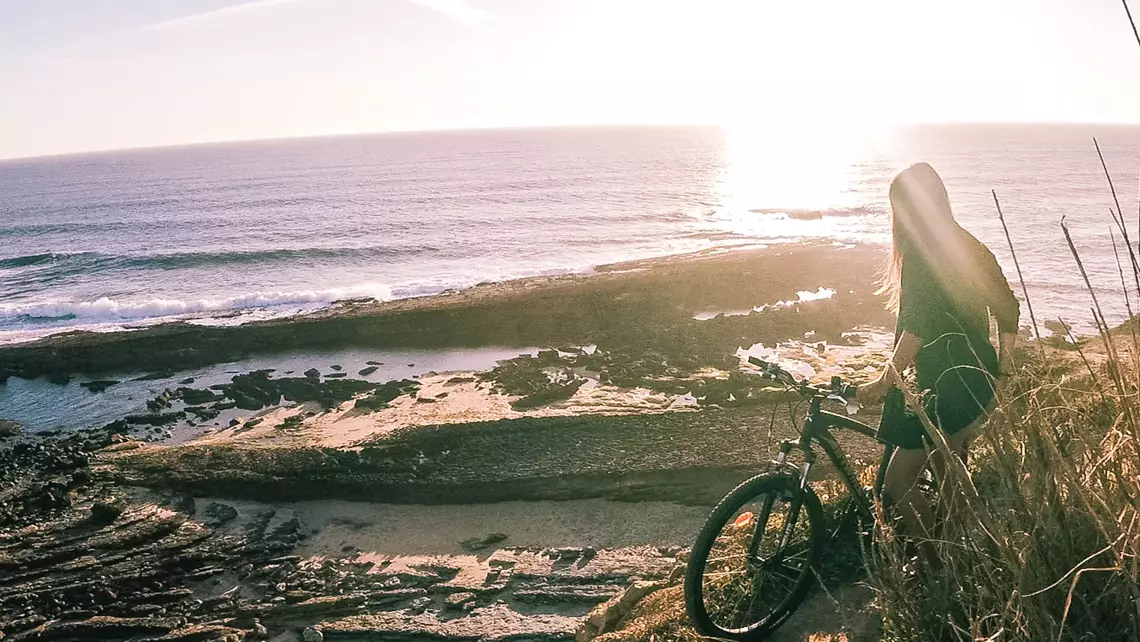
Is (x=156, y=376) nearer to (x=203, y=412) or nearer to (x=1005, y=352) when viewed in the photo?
(x=203, y=412)

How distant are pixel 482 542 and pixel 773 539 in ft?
16.0

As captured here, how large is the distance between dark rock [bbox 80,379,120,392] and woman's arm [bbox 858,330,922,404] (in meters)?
18.0

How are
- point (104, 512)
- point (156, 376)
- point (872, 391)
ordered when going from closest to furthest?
point (872, 391), point (104, 512), point (156, 376)

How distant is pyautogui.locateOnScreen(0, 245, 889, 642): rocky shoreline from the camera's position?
761 cm

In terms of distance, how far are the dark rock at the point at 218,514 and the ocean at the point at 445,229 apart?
48.6 ft

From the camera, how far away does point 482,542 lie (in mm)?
8648

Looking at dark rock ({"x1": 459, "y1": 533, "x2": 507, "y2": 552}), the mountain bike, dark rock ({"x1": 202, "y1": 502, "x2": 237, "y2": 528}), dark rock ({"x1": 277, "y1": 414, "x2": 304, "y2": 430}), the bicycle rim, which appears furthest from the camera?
dark rock ({"x1": 277, "y1": 414, "x2": 304, "y2": 430})

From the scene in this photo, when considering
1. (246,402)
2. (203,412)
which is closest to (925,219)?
(246,402)

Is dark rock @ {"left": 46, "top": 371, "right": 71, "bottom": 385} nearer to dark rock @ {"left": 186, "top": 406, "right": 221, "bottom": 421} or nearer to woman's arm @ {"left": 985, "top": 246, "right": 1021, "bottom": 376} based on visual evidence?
dark rock @ {"left": 186, "top": 406, "right": 221, "bottom": 421}

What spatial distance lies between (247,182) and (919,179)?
94.3 meters

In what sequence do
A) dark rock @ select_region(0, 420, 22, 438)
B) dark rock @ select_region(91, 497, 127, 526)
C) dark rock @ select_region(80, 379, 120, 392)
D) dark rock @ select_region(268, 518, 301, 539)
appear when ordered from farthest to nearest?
dark rock @ select_region(80, 379, 120, 392) → dark rock @ select_region(0, 420, 22, 438) → dark rock @ select_region(91, 497, 127, 526) → dark rock @ select_region(268, 518, 301, 539)

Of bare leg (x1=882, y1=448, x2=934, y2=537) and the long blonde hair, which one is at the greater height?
the long blonde hair

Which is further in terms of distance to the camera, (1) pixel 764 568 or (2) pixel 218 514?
Answer: (2) pixel 218 514

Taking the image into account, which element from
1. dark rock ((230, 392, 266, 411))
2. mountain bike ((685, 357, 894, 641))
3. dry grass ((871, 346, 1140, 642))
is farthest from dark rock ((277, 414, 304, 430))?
dry grass ((871, 346, 1140, 642))
